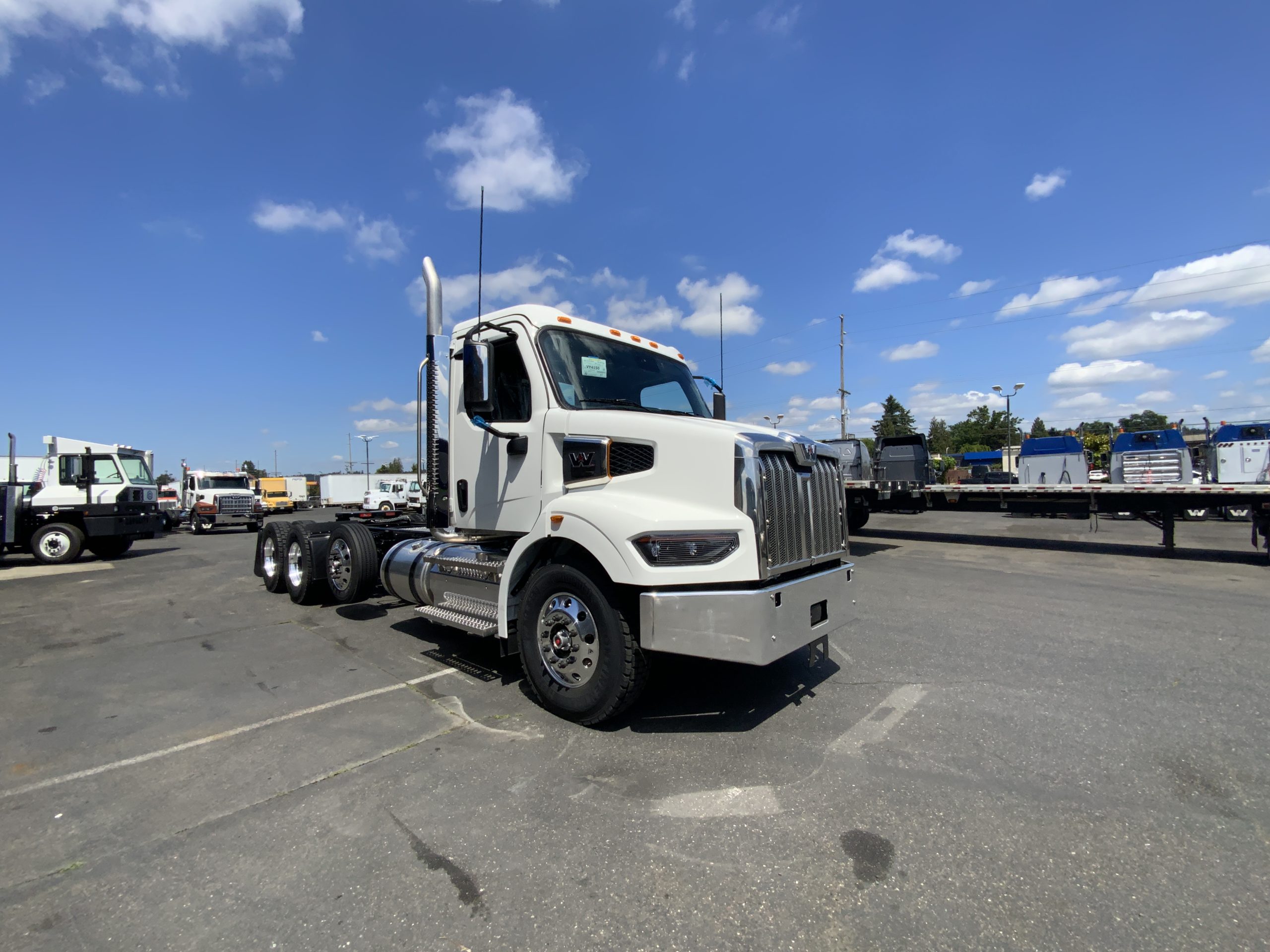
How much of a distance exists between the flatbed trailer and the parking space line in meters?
8.56

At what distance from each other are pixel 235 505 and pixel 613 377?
85.0ft

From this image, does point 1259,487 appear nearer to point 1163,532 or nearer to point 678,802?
point 1163,532

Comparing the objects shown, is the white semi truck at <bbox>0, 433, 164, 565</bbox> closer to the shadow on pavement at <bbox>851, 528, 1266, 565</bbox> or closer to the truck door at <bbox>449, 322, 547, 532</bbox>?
the truck door at <bbox>449, 322, 547, 532</bbox>

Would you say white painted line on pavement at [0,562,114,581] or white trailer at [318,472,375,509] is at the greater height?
white trailer at [318,472,375,509]

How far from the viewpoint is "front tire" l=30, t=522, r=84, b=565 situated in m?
13.8

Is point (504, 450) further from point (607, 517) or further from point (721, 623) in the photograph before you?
point (721, 623)

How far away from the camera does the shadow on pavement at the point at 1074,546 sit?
12000 millimetres

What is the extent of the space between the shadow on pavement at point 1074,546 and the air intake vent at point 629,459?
10.3 metres

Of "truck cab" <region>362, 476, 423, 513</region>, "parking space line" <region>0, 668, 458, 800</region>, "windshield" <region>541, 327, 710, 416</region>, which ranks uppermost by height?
"windshield" <region>541, 327, 710, 416</region>

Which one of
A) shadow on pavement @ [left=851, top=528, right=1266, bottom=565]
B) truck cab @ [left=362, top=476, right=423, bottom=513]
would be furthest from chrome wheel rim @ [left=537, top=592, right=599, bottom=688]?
truck cab @ [left=362, top=476, right=423, bottom=513]

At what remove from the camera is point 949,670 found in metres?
4.92

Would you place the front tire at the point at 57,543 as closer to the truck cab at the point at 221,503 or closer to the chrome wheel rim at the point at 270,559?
the chrome wheel rim at the point at 270,559

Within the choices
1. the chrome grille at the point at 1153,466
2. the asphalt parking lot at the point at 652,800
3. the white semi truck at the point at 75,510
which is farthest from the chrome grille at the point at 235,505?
the chrome grille at the point at 1153,466

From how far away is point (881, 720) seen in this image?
12.9 ft
